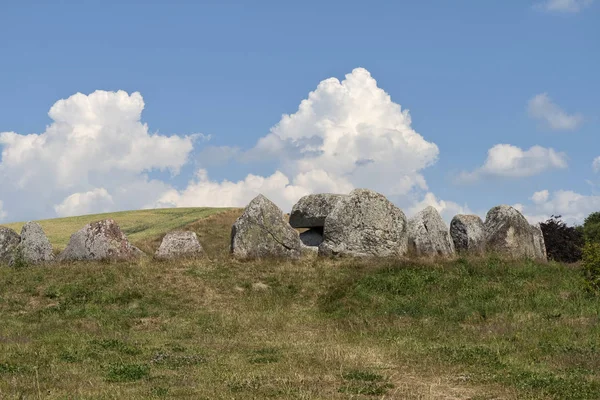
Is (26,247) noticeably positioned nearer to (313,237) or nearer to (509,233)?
(313,237)

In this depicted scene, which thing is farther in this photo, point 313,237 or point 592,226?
point 592,226

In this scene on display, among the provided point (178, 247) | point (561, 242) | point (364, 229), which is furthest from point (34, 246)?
point (561, 242)

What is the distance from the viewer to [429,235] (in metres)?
34.8

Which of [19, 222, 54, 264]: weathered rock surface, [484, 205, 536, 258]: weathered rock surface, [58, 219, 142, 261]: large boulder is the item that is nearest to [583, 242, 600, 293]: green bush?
[484, 205, 536, 258]: weathered rock surface

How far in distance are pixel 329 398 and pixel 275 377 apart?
2.33 metres

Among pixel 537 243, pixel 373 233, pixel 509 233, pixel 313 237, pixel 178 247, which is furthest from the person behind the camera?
pixel 313 237

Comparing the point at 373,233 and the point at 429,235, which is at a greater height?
the point at 373,233

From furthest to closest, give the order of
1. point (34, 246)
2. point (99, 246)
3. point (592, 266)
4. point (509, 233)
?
point (509, 233) < point (34, 246) < point (99, 246) < point (592, 266)

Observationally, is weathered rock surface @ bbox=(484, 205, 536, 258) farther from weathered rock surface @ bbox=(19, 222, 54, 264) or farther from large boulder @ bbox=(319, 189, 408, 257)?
weathered rock surface @ bbox=(19, 222, 54, 264)

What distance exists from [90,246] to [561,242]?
3021 centimetres

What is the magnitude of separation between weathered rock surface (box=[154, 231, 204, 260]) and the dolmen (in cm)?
609

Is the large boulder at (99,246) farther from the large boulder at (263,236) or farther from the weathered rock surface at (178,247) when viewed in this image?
the large boulder at (263,236)

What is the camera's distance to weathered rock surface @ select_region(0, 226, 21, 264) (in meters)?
34.2

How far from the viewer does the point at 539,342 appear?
723 inches
